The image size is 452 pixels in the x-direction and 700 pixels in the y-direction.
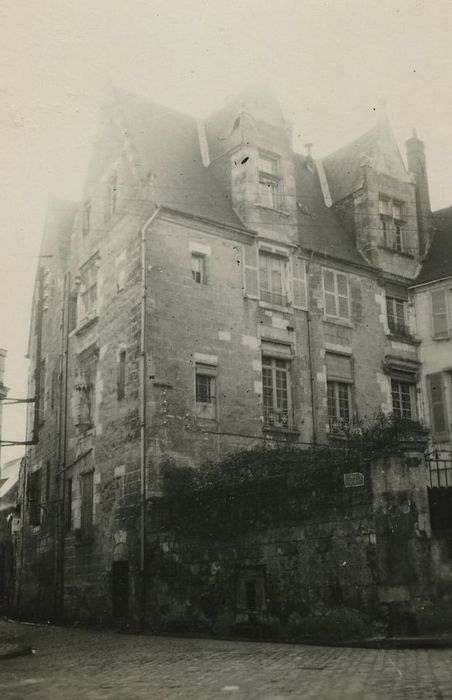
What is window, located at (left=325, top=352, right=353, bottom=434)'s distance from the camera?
69.2 ft

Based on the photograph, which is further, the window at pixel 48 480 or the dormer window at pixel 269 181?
the window at pixel 48 480

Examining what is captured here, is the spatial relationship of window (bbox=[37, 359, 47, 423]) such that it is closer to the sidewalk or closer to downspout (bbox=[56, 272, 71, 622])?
downspout (bbox=[56, 272, 71, 622])

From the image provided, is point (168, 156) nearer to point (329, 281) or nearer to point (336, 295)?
point (329, 281)

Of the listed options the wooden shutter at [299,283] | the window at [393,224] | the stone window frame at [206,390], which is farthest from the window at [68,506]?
the window at [393,224]

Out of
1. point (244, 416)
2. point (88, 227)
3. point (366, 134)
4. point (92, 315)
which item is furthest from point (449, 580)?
point (366, 134)

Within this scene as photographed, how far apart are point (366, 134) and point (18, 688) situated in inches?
825

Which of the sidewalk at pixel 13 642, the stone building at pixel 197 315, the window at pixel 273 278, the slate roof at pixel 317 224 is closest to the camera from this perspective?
the sidewalk at pixel 13 642

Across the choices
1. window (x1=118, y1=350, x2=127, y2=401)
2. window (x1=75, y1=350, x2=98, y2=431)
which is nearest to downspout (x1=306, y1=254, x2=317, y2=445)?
window (x1=118, y1=350, x2=127, y2=401)

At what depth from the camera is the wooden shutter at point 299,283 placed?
2125 cm

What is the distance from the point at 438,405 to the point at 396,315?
2.98 metres

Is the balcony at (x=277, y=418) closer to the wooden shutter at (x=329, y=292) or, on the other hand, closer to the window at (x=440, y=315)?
the wooden shutter at (x=329, y=292)

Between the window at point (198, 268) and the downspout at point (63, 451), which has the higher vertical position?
the window at point (198, 268)

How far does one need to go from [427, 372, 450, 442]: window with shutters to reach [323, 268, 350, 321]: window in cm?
315

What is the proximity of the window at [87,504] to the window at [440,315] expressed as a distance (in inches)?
417
